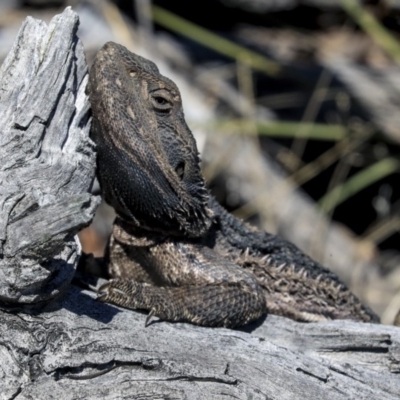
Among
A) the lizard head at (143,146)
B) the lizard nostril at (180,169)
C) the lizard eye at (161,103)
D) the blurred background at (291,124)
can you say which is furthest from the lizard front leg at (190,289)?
the blurred background at (291,124)

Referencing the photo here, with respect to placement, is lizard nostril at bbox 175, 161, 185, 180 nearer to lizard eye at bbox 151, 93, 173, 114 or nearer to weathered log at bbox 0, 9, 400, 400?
lizard eye at bbox 151, 93, 173, 114

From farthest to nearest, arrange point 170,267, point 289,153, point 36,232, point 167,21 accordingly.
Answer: point 289,153 < point 167,21 < point 170,267 < point 36,232

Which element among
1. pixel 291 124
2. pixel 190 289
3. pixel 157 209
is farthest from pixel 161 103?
pixel 291 124

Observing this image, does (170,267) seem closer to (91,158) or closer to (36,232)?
(91,158)

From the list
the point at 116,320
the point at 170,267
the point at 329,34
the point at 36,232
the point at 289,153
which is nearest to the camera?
the point at 36,232

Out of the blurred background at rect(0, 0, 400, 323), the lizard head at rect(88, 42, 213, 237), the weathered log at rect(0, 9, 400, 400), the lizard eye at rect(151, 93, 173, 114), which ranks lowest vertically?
the weathered log at rect(0, 9, 400, 400)

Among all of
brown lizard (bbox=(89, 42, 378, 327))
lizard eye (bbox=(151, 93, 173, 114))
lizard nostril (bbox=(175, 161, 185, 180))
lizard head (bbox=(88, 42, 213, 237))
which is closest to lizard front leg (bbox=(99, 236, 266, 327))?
brown lizard (bbox=(89, 42, 378, 327))

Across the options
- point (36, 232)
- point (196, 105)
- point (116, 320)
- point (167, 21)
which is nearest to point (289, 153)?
point (196, 105)
